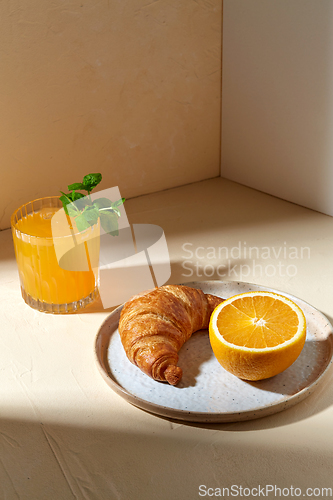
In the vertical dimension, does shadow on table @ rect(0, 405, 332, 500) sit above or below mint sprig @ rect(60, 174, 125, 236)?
below

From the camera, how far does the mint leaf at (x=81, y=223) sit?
31.1 inches

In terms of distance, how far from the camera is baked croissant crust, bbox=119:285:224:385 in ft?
2.12

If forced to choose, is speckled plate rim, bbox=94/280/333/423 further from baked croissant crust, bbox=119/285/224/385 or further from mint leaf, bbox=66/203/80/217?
mint leaf, bbox=66/203/80/217

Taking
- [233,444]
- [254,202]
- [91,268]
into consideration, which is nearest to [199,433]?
[233,444]

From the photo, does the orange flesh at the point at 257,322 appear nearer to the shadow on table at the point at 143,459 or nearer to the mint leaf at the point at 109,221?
the shadow on table at the point at 143,459

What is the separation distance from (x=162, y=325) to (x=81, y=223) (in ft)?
0.76

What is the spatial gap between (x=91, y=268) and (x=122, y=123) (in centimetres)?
57

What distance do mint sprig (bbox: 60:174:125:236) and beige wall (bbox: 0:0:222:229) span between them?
44cm

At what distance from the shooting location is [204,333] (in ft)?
2.50

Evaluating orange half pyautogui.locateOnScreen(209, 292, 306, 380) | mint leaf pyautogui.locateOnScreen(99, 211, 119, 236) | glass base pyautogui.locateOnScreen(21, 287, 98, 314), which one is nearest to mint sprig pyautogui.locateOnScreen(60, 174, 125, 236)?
mint leaf pyautogui.locateOnScreen(99, 211, 119, 236)

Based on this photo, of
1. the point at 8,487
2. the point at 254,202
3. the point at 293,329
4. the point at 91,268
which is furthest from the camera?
the point at 254,202

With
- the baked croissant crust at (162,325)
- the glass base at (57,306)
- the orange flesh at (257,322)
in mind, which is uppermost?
the orange flesh at (257,322)

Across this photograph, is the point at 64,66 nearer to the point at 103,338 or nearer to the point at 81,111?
the point at 81,111

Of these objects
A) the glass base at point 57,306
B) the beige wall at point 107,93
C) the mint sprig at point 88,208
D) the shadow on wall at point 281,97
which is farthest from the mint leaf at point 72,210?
the shadow on wall at point 281,97
